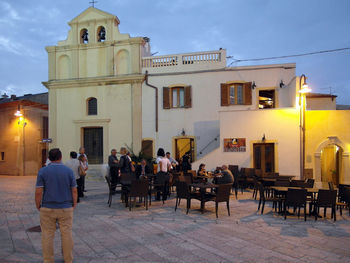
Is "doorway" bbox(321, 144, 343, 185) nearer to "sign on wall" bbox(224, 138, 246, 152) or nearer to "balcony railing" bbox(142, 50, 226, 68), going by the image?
"sign on wall" bbox(224, 138, 246, 152)

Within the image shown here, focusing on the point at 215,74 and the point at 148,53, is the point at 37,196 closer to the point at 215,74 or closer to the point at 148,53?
the point at 215,74

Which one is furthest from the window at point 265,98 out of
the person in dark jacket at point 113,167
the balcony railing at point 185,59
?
the person in dark jacket at point 113,167

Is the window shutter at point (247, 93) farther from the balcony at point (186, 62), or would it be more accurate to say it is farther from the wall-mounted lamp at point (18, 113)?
the wall-mounted lamp at point (18, 113)

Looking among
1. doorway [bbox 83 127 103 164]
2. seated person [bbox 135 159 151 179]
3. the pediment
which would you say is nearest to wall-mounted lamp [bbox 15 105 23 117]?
doorway [bbox 83 127 103 164]

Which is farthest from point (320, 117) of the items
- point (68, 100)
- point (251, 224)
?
point (68, 100)

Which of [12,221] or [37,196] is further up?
[37,196]

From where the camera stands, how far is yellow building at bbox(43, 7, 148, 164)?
17281 millimetres

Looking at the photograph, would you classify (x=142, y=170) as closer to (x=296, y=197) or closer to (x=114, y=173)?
(x=114, y=173)

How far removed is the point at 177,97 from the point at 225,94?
2750 mm

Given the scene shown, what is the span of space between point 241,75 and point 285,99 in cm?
264

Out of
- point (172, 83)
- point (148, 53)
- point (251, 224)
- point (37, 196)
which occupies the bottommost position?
point (251, 224)

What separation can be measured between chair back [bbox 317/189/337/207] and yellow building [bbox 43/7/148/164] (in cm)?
1142

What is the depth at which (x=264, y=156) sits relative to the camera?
14.0 m

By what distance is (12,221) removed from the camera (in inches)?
271
